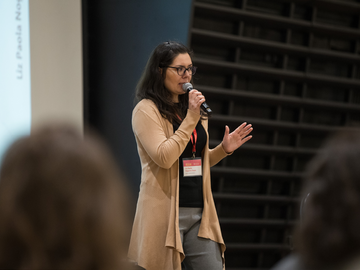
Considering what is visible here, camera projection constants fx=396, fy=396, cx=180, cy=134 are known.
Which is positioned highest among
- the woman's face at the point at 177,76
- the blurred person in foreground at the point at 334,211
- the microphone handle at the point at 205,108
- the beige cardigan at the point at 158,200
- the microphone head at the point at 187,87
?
the woman's face at the point at 177,76

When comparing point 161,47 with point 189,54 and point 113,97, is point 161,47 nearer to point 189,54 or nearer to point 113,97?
point 189,54

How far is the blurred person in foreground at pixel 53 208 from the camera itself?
57 centimetres

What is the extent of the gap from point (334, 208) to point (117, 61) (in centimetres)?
302

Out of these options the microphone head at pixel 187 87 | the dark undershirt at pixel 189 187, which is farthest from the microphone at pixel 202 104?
the dark undershirt at pixel 189 187

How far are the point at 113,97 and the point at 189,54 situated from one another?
1.65 meters

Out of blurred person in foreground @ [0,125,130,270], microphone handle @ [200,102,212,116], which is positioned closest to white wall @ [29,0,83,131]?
microphone handle @ [200,102,212,116]

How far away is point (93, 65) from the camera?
358 cm

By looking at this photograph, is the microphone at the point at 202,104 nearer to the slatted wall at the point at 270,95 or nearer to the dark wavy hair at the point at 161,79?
the dark wavy hair at the point at 161,79

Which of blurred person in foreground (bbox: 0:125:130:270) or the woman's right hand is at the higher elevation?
the woman's right hand

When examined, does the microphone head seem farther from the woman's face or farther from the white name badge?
the white name badge

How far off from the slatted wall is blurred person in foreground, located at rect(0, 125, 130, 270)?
2719 millimetres

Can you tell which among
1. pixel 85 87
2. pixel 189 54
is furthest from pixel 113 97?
pixel 189 54

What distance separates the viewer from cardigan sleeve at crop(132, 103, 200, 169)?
1.66 meters

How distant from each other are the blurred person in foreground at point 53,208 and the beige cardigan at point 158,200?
1074mm
